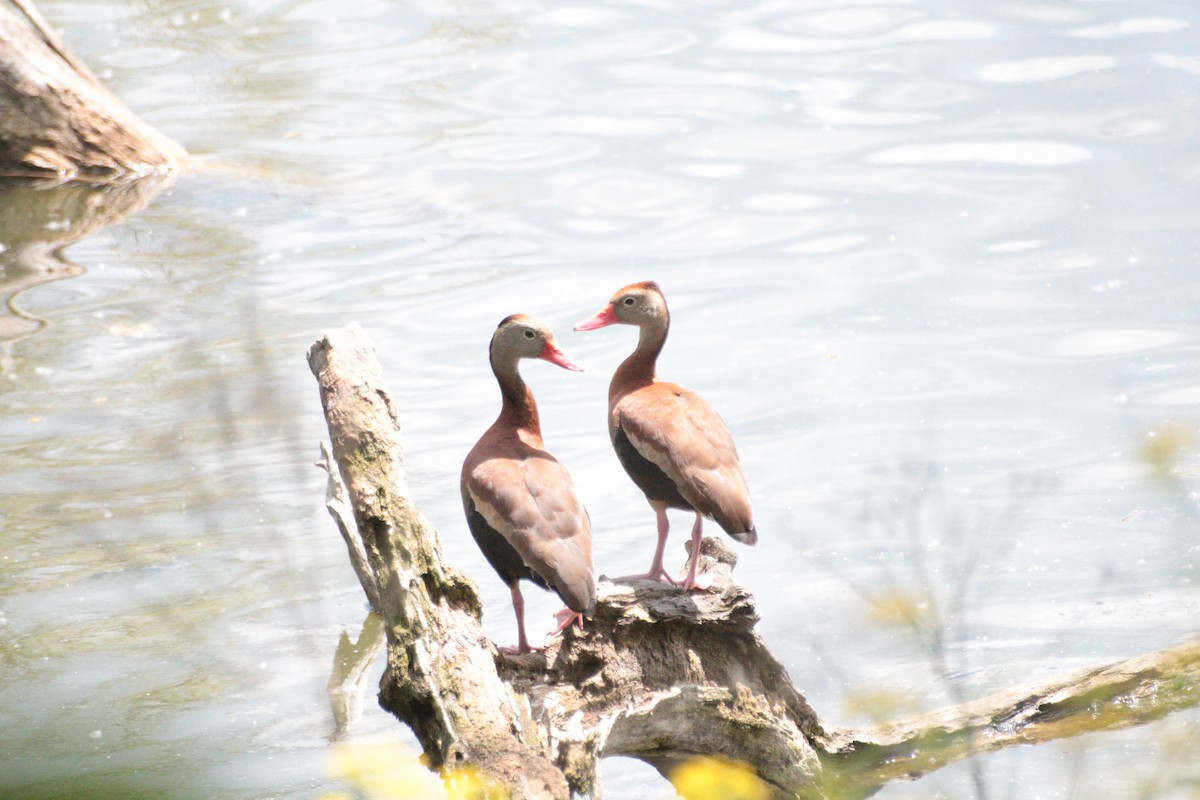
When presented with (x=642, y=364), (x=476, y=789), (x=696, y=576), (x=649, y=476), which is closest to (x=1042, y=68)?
(x=642, y=364)

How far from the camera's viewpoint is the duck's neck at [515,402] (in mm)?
4566

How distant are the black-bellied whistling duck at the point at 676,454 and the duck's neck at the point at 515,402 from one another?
0.27m

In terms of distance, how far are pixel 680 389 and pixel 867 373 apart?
134 inches

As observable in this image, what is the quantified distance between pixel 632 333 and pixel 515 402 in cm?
425

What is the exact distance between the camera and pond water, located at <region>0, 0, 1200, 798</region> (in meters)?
5.51

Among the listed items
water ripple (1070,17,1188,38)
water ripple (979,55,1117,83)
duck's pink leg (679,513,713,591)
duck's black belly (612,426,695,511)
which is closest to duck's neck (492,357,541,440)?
duck's black belly (612,426,695,511)

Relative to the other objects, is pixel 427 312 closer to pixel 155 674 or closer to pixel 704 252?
pixel 704 252

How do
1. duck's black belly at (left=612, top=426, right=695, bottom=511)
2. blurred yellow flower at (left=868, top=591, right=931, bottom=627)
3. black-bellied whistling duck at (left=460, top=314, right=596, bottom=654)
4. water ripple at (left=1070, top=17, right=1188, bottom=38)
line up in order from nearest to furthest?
blurred yellow flower at (left=868, top=591, right=931, bottom=627) < black-bellied whistling duck at (left=460, top=314, right=596, bottom=654) < duck's black belly at (left=612, top=426, right=695, bottom=511) < water ripple at (left=1070, top=17, right=1188, bottom=38)

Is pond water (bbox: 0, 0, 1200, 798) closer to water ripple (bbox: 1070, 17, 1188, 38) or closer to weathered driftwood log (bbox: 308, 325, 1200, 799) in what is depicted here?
water ripple (bbox: 1070, 17, 1188, 38)

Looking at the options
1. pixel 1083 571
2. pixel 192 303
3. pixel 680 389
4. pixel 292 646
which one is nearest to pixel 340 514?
pixel 292 646

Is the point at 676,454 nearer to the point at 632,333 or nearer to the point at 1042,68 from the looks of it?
the point at 632,333

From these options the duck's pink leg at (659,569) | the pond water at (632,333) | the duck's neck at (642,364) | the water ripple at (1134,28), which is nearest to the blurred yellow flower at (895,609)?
the pond water at (632,333)

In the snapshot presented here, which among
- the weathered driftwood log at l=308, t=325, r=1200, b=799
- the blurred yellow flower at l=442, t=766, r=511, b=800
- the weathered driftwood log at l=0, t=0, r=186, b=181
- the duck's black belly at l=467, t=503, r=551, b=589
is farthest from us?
the weathered driftwood log at l=0, t=0, r=186, b=181

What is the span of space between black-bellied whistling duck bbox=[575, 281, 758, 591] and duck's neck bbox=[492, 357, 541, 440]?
10.7 inches
